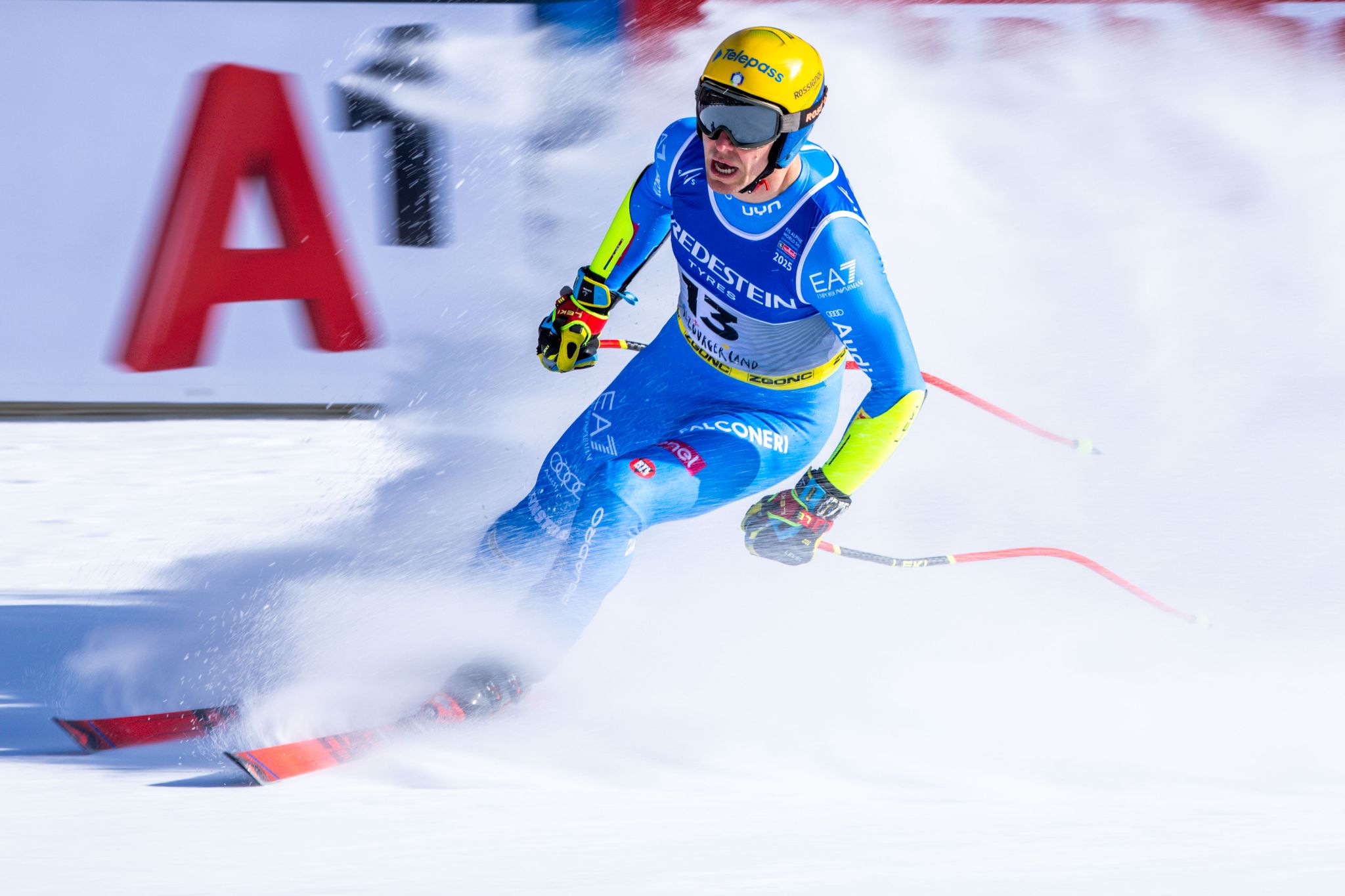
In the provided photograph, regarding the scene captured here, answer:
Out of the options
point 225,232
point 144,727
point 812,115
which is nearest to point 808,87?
point 812,115

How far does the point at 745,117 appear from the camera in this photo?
2811 mm

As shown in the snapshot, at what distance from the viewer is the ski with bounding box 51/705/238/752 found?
293 centimetres

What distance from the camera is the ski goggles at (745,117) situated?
9.21 feet

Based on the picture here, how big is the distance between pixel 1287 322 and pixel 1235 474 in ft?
3.70

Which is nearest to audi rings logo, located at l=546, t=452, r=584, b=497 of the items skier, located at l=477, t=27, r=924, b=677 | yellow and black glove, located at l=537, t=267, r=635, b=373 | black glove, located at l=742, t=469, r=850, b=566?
skier, located at l=477, t=27, r=924, b=677

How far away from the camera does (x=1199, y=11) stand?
5.99 metres

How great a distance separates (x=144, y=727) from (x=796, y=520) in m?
1.64

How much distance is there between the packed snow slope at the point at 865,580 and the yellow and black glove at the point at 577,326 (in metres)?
0.68

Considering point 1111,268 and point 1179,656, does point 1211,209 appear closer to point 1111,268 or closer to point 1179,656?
point 1111,268

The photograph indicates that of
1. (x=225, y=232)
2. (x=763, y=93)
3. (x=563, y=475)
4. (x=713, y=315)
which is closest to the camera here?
(x=763, y=93)

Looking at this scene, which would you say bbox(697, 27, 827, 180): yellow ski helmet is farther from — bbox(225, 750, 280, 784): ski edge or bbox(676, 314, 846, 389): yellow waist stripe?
bbox(225, 750, 280, 784): ski edge

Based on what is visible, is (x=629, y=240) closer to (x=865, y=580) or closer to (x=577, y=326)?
(x=577, y=326)

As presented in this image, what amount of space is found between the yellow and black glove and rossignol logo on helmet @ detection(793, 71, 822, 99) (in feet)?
2.87

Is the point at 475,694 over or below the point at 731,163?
below
